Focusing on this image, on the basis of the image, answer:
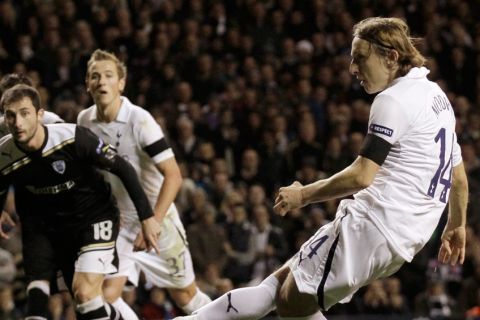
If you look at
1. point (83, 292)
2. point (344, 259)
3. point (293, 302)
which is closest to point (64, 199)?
point (83, 292)

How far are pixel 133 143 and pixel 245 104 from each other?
5738 mm

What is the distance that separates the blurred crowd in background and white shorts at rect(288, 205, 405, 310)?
4.62m

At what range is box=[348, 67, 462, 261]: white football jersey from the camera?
480 centimetres

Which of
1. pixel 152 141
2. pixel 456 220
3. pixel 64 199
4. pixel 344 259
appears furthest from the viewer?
pixel 152 141

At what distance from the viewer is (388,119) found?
15.4ft

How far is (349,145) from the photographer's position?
1181 centimetres

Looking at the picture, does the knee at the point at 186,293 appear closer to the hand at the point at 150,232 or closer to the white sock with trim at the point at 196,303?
the white sock with trim at the point at 196,303

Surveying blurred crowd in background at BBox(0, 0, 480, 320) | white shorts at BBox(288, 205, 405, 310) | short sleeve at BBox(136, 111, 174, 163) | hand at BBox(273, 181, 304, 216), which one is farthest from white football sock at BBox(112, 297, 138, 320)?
blurred crowd in background at BBox(0, 0, 480, 320)

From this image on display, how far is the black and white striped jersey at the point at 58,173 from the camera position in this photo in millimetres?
5980

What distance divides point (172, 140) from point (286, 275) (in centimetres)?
647

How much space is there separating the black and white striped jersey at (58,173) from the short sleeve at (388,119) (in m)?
1.94

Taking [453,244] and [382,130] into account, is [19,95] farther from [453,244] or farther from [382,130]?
[453,244]

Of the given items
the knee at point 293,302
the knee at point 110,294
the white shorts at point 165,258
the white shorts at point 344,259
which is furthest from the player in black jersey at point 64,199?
the white shorts at point 344,259

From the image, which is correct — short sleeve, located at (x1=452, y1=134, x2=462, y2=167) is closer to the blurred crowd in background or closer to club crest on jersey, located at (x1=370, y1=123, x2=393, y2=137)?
club crest on jersey, located at (x1=370, y1=123, x2=393, y2=137)
